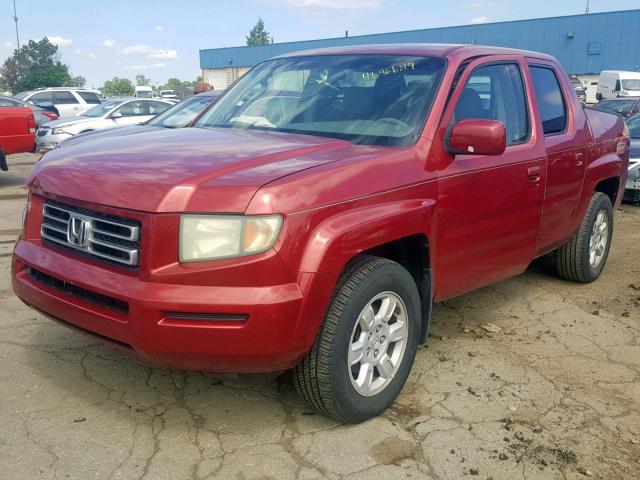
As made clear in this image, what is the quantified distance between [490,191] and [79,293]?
2278mm

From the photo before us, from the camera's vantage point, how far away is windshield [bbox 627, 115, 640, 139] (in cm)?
1048

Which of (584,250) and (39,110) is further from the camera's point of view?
(39,110)

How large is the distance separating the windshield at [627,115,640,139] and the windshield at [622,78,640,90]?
61.5 ft

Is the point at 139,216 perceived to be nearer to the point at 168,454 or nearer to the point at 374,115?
the point at 168,454

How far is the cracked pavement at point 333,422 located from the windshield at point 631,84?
86.9 ft

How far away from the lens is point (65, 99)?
22.1m

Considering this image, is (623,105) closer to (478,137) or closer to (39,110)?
(478,137)

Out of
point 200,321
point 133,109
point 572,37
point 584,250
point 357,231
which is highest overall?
point 572,37

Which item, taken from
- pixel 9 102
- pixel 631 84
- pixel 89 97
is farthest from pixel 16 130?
pixel 631 84

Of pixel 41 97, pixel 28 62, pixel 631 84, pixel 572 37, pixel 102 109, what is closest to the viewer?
pixel 102 109

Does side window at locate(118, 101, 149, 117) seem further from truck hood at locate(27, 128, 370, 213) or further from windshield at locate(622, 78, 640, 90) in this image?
windshield at locate(622, 78, 640, 90)

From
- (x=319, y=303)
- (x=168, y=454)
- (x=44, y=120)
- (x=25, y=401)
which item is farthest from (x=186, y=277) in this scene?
(x=44, y=120)

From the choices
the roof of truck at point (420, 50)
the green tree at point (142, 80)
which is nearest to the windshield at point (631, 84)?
the roof of truck at point (420, 50)

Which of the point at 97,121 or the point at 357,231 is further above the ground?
the point at 357,231
